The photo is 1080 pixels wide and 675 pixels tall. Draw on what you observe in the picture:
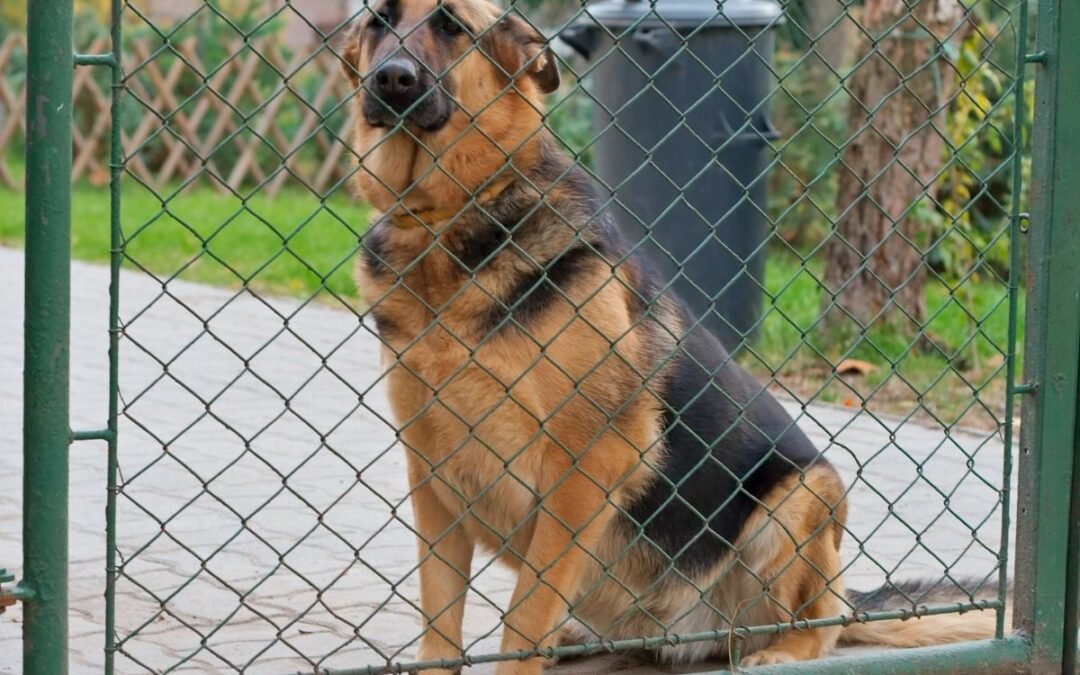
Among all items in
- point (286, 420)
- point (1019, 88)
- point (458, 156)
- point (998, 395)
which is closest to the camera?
point (1019, 88)

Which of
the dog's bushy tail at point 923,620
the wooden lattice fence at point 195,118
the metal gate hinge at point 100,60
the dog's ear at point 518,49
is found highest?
the wooden lattice fence at point 195,118

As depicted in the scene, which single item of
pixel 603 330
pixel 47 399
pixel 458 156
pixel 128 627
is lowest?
pixel 128 627

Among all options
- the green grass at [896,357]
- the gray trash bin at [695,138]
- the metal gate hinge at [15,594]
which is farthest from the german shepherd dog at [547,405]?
the gray trash bin at [695,138]

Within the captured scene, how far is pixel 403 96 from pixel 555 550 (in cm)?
106

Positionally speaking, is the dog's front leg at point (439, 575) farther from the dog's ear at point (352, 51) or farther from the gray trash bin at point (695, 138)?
the gray trash bin at point (695, 138)

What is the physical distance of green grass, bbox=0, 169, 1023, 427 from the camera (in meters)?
6.60

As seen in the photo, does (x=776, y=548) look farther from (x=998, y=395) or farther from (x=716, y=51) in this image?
(x=716, y=51)

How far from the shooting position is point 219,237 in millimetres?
11352

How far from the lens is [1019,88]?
3.19 meters

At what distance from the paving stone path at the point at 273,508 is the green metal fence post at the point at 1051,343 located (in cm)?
19

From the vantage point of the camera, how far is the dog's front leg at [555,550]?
326 cm

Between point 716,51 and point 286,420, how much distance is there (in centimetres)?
305

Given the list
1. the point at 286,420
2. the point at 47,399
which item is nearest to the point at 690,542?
the point at 47,399

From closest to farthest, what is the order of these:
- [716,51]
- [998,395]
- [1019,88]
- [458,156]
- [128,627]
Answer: [1019,88] < [458,156] < [128,627] < [998,395] < [716,51]
